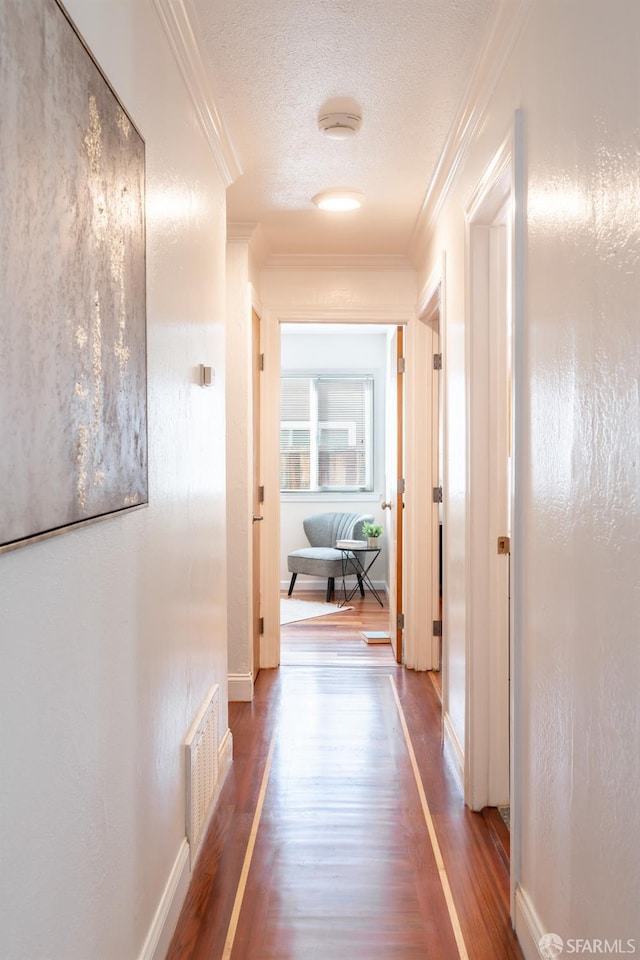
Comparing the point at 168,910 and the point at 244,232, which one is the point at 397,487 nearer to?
the point at 244,232

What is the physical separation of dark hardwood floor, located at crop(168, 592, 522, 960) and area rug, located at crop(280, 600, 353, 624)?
6.53ft

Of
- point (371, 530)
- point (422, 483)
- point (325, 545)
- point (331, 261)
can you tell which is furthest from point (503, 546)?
point (325, 545)

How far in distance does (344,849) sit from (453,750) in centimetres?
76

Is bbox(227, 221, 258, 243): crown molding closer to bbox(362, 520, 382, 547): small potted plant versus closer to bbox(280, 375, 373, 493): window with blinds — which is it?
bbox(362, 520, 382, 547): small potted plant

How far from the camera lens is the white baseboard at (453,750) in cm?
269

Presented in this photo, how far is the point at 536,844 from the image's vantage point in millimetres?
1691

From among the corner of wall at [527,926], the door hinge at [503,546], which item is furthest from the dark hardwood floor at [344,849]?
the door hinge at [503,546]

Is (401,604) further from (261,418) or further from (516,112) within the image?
(516,112)

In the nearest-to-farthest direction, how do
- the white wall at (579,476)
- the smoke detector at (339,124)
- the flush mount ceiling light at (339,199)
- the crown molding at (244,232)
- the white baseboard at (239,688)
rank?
the white wall at (579,476) → the smoke detector at (339,124) → the flush mount ceiling light at (339,199) → the crown molding at (244,232) → the white baseboard at (239,688)

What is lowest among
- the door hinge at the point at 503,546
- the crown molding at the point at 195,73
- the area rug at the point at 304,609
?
the area rug at the point at 304,609

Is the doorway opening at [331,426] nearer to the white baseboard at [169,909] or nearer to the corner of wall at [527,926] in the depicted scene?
the white baseboard at [169,909]

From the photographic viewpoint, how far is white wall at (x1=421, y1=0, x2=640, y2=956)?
44.9 inches

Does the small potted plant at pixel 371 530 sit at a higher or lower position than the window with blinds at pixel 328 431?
lower

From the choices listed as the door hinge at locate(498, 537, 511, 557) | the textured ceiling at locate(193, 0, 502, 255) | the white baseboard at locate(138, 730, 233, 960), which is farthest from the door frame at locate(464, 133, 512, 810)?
the white baseboard at locate(138, 730, 233, 960)
